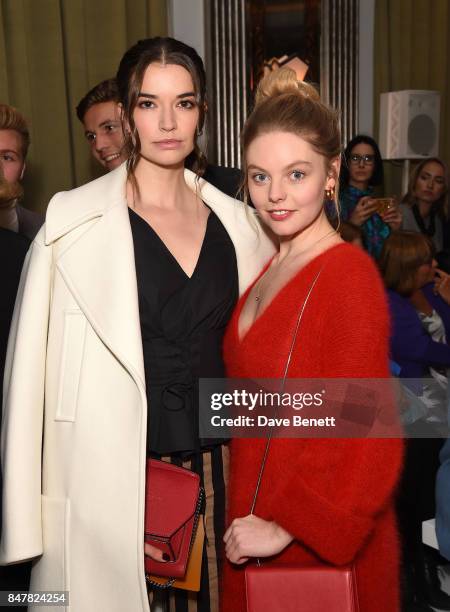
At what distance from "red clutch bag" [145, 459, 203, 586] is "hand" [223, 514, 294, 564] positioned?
13 centimetres

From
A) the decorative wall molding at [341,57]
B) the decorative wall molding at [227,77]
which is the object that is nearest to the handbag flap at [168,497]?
the decorative wall molding at [227,77]

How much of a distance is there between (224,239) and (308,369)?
0.47 m

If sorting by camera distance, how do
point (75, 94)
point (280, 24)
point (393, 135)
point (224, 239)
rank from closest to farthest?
1. point (224, 239)
2. point (75, 94)
3. point (280, 24)
4. point (393, 135)

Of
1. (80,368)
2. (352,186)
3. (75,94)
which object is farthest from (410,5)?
(80,368)

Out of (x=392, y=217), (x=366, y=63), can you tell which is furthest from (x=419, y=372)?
(x=366, y=63)

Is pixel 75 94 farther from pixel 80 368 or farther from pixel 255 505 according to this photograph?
pixel 255 505

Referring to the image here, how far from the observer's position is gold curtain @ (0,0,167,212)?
3.25 metres

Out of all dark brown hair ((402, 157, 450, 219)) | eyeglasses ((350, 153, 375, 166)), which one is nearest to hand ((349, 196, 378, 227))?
eyeglasses ((350, 153, 375, 166))

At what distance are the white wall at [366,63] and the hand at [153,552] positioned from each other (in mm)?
4581

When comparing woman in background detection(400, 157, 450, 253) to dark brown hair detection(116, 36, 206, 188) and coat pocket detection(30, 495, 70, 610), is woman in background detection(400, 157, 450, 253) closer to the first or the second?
dark brown hair detection(116, 36, 206, 188)

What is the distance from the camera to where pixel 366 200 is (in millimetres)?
3832

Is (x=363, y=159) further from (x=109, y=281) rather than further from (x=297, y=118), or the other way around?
(x=109, y=281)

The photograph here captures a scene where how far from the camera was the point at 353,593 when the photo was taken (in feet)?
4.00

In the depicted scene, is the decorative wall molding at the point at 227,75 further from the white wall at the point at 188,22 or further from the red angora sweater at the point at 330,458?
the red angora sweater at the point at 330,458
